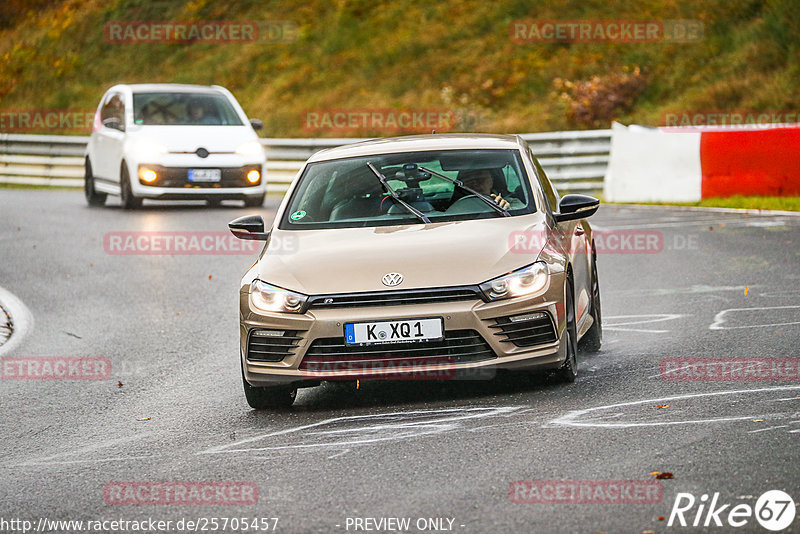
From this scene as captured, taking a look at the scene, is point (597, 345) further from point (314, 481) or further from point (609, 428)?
point (314, 481)

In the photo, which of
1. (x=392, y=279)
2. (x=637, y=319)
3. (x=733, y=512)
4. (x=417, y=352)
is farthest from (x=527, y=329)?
(x=637, y=319)

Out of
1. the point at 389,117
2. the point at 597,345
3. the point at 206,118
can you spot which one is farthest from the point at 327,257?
the point at 389,117

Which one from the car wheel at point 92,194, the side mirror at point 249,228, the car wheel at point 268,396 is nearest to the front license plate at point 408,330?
the car wheel at point 268,396

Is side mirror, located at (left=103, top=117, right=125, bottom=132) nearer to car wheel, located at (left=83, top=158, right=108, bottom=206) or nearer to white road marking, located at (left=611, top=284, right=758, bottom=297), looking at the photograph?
car wheel, located at (left=83, top=158, right=108, bottom=206)

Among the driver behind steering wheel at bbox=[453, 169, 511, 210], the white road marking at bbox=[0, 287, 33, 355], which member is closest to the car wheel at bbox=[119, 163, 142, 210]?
the white road marking at bbox=[0, 287, 33, 355]

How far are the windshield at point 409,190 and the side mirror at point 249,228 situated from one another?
0.61ft

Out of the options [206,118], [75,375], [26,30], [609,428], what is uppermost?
[609,428]

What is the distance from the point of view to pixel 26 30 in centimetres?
4741

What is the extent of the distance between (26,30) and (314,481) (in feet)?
145

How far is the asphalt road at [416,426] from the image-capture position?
5.68 metres

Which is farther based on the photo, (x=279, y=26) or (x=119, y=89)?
(x=279, y=26)

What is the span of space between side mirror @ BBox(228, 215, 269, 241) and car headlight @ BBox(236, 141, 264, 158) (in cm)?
1175

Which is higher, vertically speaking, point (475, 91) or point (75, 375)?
point (75, 375)

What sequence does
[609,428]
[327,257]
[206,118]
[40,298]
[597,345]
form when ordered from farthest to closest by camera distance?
[206,118]
[40,298]
[597,345]
[327,257]
[609,428]
